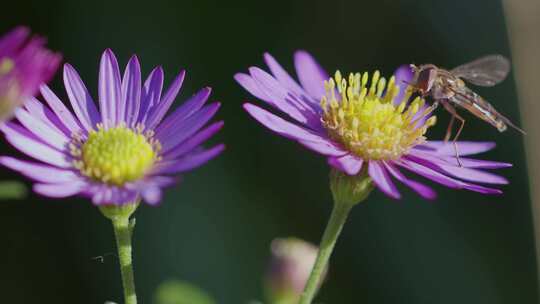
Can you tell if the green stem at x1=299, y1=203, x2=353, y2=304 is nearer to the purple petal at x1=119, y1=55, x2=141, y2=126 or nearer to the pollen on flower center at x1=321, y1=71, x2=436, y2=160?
the pollen on flower center at x1=321, y1=71, x2=436, y2=160

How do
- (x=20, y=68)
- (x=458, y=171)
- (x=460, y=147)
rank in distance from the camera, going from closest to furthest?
1. (x=20, y=68)
2. (x=458, y=171)
3. (x=460, y=147)

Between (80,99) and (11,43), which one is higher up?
(11,43)

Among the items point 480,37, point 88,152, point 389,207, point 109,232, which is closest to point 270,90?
point 88,152

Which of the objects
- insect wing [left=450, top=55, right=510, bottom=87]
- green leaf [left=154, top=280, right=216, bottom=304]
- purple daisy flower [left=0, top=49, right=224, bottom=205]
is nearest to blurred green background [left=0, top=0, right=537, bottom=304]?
green leaf [left=154, top=280, right=216, bottom=304]

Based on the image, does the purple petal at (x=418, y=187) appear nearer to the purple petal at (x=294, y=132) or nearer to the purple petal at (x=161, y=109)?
the purple petal at (x=294, y=132)

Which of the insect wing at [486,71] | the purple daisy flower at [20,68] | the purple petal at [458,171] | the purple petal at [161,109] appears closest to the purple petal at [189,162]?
the purple petal at [161,109]

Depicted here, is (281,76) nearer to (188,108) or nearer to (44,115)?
(188,108)

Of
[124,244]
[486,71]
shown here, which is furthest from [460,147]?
[124,244]
